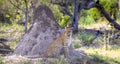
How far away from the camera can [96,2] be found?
2123 cm

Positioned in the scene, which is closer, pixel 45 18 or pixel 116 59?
pixel 45 18

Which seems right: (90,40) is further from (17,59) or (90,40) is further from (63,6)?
(17,59)

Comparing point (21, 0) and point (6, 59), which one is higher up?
point (21, 0)

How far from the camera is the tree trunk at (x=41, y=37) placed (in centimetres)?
948

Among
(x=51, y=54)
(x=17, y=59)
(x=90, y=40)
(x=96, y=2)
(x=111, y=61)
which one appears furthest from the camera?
(x=96, y=2)

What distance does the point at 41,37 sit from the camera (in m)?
9.77

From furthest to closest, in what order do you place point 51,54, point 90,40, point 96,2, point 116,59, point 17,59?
point 96,2 < point 90,40 < point 116,59 < point 51,54 < point 17,59

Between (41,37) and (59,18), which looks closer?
(41,37)

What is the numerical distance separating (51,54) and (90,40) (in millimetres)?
7180

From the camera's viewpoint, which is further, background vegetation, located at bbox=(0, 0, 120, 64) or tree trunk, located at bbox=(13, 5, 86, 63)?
background vegetation, located at bbox=(0, 0, 120, 64)

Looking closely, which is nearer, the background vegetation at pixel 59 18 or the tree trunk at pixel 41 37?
the tree trunk at pixel 41 37

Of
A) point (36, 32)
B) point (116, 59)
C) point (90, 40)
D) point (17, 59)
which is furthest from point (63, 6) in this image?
point (17, 59)

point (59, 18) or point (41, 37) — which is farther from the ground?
point (41, 37)

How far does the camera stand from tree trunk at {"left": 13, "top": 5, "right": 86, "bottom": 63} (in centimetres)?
948
